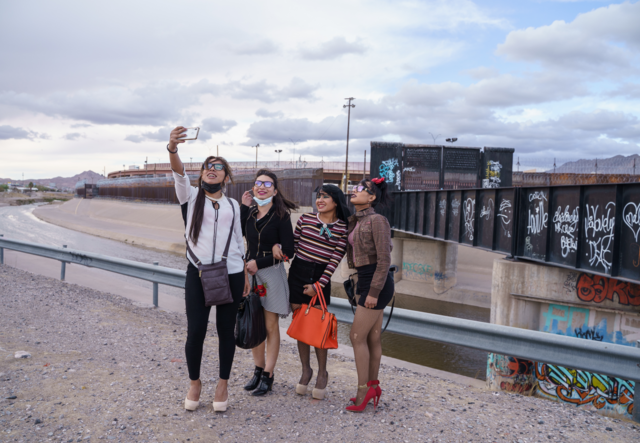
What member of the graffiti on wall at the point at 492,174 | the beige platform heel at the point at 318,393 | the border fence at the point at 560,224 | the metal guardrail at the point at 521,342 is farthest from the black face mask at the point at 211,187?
the graffiti on wall at the point at 492,174

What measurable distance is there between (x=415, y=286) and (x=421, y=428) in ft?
64.1

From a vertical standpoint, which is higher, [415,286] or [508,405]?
[508,405]

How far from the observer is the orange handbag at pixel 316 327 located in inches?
166

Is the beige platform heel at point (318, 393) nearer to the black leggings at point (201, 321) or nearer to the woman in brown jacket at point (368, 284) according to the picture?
the woman in brown jacket at point (368, 284)

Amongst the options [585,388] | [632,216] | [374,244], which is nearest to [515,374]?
[585,388]

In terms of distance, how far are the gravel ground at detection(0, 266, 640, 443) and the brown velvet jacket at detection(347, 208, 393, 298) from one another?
3.86ft

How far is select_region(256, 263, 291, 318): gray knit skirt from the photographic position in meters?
4.47

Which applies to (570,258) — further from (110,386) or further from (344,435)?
(110,386)

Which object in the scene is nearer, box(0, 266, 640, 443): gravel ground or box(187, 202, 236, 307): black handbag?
box(0, 266, 640, 443): gravel ground

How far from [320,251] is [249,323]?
0.92 metres

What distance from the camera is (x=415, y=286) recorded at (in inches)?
903

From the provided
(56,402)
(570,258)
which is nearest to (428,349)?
(570,258)

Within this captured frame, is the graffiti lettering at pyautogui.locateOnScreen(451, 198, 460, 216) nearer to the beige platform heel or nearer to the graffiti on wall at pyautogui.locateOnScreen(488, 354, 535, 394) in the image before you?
the graffiti on wall at pyautogui.locateOnScreen(488, 354, 535, 394)

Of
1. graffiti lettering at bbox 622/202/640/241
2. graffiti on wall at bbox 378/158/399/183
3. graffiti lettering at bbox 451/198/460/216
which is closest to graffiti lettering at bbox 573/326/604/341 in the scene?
graffiti lettering at bbox 622/202/640/241
